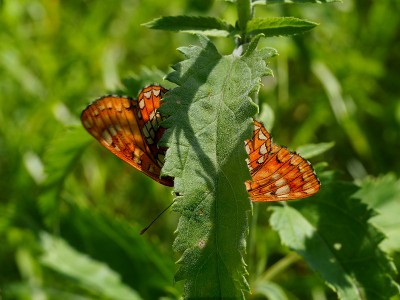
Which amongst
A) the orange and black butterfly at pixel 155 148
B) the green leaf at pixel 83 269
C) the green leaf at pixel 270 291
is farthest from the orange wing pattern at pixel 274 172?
the green leaf at pixel 83 269

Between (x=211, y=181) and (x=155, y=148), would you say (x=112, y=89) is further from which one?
(x=211, y=181)

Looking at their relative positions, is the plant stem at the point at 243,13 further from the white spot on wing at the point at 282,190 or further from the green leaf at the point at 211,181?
the white spot on wing at the point at 282,190

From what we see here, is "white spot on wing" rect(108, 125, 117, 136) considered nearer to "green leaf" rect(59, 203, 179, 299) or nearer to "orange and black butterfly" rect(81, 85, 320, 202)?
"orange and black butterfly" rect(81, 85, 320, 202)

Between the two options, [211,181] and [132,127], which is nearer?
[211,181]

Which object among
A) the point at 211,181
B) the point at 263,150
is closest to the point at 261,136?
the point at 263,150

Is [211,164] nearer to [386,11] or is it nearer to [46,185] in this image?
[46,185]

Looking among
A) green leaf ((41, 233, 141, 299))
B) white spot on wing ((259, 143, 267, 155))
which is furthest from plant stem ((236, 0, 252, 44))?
green leaf ((41, 233, 141, 299))

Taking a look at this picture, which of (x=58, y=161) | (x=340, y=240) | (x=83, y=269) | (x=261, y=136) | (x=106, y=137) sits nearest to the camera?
(x=261, y=136)
